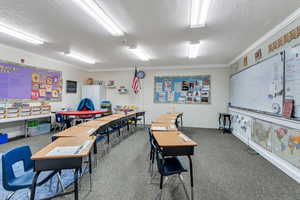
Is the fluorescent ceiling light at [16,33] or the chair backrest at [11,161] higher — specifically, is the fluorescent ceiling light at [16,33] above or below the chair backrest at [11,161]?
above

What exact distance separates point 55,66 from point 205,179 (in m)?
6.73

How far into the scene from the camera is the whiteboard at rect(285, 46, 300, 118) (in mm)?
2348

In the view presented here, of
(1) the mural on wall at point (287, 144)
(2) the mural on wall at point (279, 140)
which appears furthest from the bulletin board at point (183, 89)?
(1) the mural on wall at point (287, 144)

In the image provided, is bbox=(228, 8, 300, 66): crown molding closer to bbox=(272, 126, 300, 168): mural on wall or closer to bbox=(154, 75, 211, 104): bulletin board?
bbox=(272, 126, 300, 168): mural on wall

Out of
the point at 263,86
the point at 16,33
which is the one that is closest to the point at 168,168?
the point at 263,86

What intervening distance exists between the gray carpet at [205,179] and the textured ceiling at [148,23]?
2.99 meters

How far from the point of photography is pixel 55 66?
571 cm

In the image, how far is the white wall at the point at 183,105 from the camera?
611 cm

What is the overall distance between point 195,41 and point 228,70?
3.45 metres

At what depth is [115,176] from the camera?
2420mm

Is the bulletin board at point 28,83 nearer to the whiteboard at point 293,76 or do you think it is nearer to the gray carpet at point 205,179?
the gray carpet at point 205,179

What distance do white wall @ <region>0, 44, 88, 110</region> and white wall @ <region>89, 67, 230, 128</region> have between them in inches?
39.3

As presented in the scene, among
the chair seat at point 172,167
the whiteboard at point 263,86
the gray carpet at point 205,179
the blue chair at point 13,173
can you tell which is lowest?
the gray carpet at point 205,179

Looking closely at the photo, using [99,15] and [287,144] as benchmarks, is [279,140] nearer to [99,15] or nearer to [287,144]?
[287,144]
